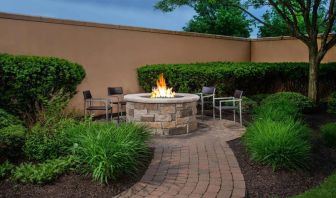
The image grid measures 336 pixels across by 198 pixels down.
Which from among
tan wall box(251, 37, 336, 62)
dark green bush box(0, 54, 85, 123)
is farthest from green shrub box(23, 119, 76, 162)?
tan wall box(251, 37, 336, 62)

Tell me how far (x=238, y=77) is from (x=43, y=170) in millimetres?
6873

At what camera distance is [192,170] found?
479 cm

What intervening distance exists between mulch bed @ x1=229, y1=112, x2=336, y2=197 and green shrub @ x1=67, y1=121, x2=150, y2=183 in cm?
138

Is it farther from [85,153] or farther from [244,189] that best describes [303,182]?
[85,153]

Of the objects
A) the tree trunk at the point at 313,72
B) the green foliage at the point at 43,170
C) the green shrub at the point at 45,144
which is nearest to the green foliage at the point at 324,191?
the green foliage at the point at 43,170

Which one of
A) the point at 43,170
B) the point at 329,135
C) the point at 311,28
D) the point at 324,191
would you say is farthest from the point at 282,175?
the point at 311,28

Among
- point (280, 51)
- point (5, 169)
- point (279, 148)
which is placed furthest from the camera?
point (280, 51)

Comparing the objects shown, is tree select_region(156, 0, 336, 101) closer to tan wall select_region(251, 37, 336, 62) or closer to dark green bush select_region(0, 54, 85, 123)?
tan wall select_region(251, 37, 336, 62)

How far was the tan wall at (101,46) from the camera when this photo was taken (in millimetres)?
8086

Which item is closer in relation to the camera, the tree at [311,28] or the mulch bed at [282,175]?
the mulch bed at [282,175]

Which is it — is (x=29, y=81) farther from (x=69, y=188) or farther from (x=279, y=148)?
(x=279, y=148)

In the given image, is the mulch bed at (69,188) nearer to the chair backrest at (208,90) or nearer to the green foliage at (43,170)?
the green foliage at (43,170)

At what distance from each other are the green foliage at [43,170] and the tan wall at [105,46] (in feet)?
13.2

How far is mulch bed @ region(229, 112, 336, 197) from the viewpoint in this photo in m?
4.49
